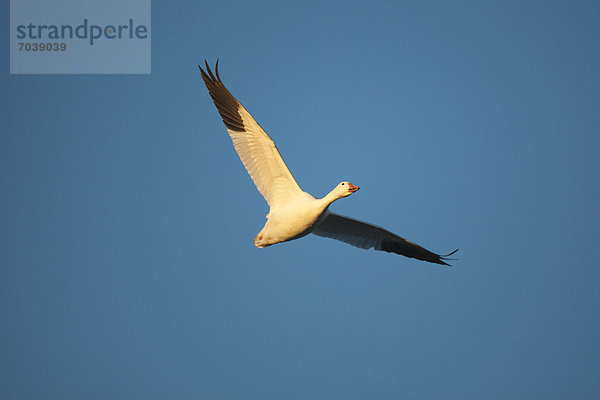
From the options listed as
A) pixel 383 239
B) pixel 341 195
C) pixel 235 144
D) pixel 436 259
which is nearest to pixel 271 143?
pixel 235 144

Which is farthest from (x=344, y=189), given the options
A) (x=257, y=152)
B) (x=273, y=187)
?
(x=257, y=152)

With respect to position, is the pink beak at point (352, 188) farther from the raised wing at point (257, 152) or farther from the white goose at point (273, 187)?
the raised wing at point (257, 152)

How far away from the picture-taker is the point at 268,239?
15.9 metres

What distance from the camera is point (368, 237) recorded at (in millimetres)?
17656

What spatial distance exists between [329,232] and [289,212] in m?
2.21

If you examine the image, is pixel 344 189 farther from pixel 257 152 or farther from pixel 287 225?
pixel 257 152

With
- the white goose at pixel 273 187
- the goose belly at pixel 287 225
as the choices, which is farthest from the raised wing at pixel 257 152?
the goose belly at pixel 287 225

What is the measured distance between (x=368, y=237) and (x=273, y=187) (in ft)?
9.64

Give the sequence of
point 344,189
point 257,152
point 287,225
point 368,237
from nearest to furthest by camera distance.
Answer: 1. point 344,189
2. point 287,225
3. point 257,152
4. point 368,237

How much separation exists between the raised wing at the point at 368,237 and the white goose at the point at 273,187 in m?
0.02

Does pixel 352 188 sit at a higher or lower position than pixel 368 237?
higher

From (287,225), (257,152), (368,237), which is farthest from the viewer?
(368,237)

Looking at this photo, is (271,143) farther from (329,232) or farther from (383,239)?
(383,239)

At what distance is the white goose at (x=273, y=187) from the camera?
15.3 m
